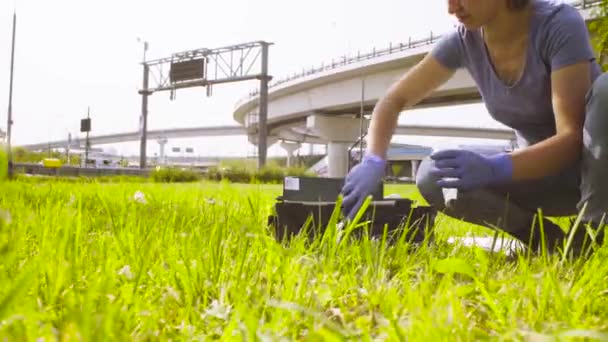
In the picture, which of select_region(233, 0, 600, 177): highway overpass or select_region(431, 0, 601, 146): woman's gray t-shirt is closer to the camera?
select_region(431, 0, 601, 146): woman's gray t-shirt

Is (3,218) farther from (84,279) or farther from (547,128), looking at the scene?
(547,128)

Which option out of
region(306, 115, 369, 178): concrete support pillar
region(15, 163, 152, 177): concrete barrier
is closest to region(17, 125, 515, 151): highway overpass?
region(306, 115, 369, 178): concrete support pillar

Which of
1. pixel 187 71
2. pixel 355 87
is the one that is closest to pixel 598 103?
pixel 355 87

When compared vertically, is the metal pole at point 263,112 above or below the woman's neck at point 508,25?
above

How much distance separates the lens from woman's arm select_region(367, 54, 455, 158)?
9.72 ft

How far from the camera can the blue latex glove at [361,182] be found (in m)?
2.55

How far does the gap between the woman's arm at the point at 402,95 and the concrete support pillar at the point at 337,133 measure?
3045 centimetres

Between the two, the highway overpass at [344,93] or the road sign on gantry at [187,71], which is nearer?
the highway overpass at [344,93]

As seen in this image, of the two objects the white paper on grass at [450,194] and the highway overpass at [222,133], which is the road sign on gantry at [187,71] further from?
Answer: the white paper on grass at [450,194]

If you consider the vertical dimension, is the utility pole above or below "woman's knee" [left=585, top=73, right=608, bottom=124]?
above

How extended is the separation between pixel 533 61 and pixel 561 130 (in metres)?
0.37

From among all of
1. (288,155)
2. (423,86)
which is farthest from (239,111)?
(423,86)

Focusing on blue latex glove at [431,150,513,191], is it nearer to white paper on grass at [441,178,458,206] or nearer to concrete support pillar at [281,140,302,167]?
white paper on grass at [441,178,458,206]

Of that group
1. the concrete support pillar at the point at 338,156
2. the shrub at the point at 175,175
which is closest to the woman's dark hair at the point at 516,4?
the shrub at the point at 175,175
